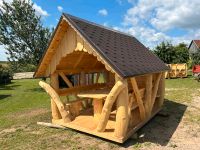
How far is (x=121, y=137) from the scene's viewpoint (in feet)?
23.9

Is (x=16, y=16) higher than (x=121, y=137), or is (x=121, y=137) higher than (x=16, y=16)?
(x=16, y=16)

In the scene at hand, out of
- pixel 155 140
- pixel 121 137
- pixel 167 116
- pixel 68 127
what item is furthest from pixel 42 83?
pixel 167 116

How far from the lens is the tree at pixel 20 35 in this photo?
81.0 feet

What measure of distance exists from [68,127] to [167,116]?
14.6ft

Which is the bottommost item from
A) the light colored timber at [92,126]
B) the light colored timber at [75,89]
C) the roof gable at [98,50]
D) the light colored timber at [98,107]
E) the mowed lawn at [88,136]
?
the mowed lawn at [88,136]

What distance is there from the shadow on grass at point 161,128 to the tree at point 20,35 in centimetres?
1627

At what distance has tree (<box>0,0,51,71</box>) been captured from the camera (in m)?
24.7

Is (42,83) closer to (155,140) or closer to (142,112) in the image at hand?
(142,112)

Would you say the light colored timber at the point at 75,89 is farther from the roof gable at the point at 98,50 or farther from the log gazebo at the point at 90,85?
the roof gable at the point at 98,50

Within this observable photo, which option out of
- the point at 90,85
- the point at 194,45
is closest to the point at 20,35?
the point at 90,85

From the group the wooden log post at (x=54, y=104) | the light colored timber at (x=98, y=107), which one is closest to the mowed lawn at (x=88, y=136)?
the wooden log post at (x=54, y=104)

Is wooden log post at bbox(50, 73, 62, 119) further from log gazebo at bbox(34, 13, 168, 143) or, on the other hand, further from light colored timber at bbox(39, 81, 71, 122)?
light colored timber at bbox(39, 81, 71, 122)

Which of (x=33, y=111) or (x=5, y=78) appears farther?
(x=5, y=78)

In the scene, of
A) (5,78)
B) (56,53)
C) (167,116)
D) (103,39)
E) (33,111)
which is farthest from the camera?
(5,78)
